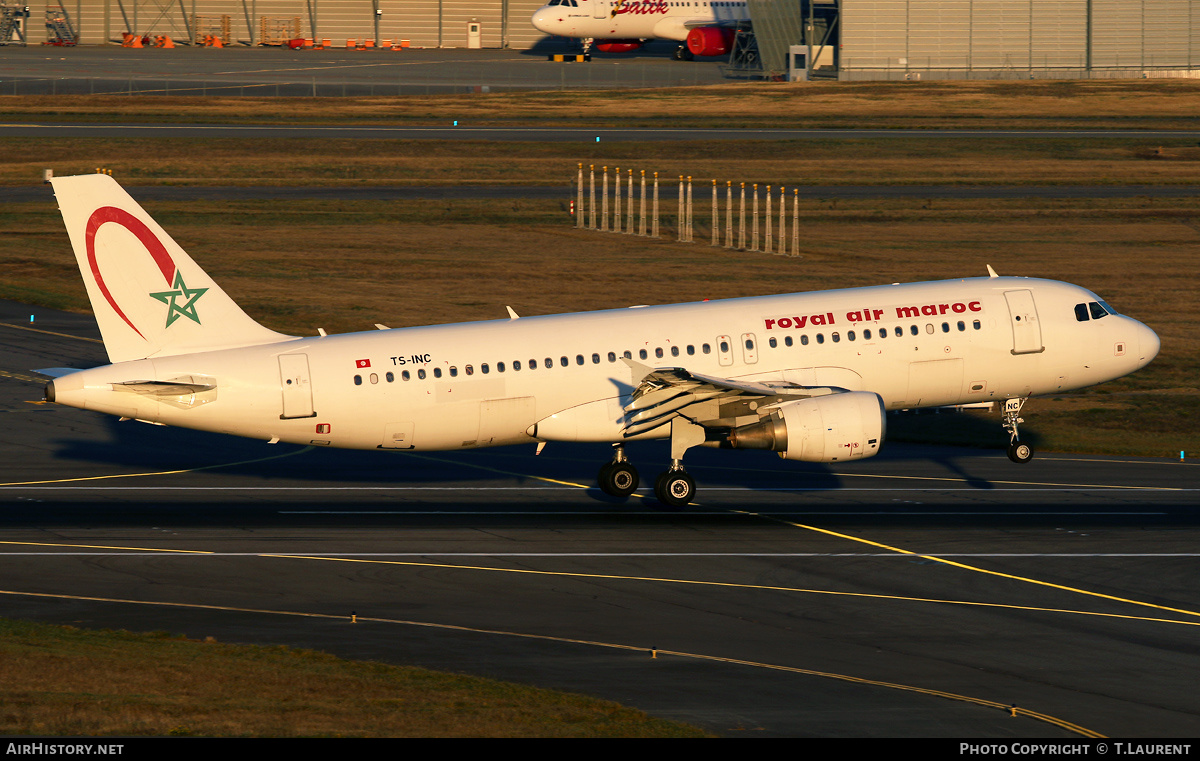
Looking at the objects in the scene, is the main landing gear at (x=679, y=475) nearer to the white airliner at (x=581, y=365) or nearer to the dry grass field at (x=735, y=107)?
the white airliner at (x=581, y=365)

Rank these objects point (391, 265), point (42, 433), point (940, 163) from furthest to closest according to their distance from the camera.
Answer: point (940, 163)
point (391, 265)
point (42, 433)

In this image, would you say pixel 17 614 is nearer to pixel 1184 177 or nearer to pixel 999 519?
pixel 999 519

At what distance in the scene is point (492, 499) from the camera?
1559 inches

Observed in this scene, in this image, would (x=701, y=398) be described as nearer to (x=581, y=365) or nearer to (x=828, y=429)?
(x=581, y=365)

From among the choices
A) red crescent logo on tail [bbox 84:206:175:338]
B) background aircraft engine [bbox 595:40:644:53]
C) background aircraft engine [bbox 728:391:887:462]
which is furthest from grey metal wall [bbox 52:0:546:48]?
background aircraft engine [bbox 728:391:887:462]

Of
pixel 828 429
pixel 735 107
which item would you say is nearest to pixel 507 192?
pixel 735 107

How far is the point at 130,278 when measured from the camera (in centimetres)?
3572

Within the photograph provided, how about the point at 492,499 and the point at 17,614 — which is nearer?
the point at 17,614

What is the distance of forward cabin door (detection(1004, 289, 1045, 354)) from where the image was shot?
4016 centimetres

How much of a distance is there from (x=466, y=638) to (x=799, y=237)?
55.2m

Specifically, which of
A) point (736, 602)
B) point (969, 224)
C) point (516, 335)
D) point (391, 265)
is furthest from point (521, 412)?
point (969, 224)

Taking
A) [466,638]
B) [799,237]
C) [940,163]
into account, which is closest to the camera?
[466,638]

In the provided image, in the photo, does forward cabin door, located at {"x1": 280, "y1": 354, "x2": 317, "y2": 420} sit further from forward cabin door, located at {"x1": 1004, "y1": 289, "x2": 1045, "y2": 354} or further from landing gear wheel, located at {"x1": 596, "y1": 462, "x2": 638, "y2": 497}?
forward cabin door, located at {"x1": 1004, "y1": 289, "x2": 1045, "y2": 354}

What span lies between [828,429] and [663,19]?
416ft
